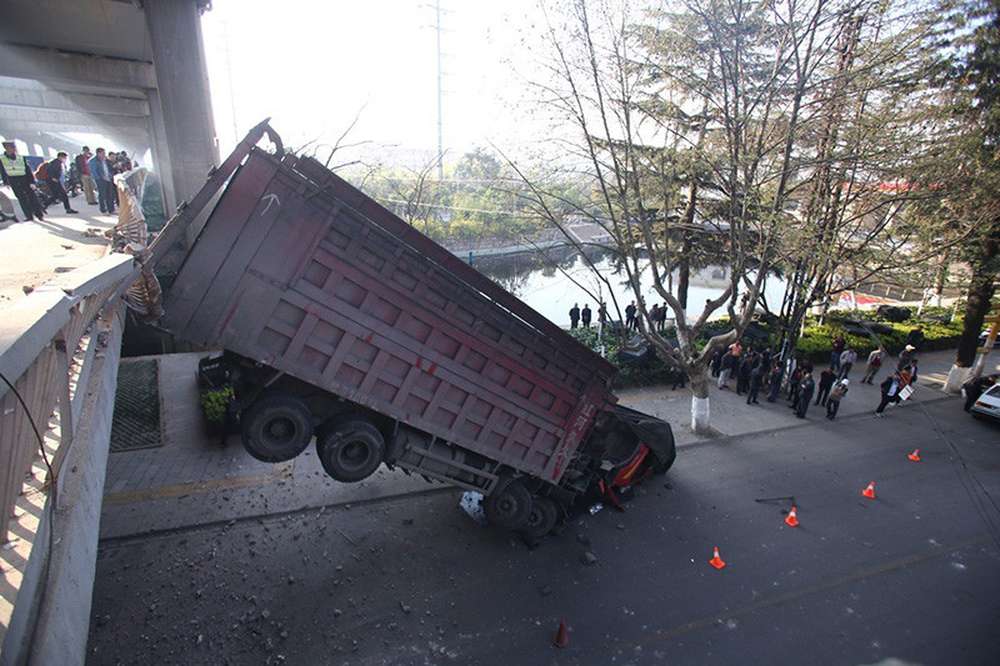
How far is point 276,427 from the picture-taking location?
5.08 m

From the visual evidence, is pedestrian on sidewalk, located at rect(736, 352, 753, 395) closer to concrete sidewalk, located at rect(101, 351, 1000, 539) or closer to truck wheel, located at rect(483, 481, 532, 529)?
concrete sidewalk, located at rect(101, 351, 1000, 539)

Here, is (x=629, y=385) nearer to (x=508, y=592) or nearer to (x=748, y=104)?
(x=748, y=104)

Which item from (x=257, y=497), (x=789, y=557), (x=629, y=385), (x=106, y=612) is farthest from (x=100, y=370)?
(x=629, y=385)

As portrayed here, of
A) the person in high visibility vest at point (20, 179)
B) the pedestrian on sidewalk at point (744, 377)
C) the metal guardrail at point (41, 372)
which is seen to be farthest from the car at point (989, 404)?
the person in high visibility vest at point (20, 179)

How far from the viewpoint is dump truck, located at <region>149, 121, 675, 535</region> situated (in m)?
4.45

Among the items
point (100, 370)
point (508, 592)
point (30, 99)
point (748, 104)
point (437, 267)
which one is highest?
point (30, 99)

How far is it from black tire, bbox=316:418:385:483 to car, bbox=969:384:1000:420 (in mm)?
12825

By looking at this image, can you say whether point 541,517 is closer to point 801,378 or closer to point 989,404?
point 801,378

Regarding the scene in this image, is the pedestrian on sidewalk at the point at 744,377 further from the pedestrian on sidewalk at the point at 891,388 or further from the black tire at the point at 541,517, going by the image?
the black tire at the point at 541,517

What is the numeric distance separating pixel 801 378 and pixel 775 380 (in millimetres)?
559

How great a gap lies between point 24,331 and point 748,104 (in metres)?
8.76

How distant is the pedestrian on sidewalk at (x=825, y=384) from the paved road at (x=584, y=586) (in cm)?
346

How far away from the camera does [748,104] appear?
760cm

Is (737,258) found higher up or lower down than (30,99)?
lower down
